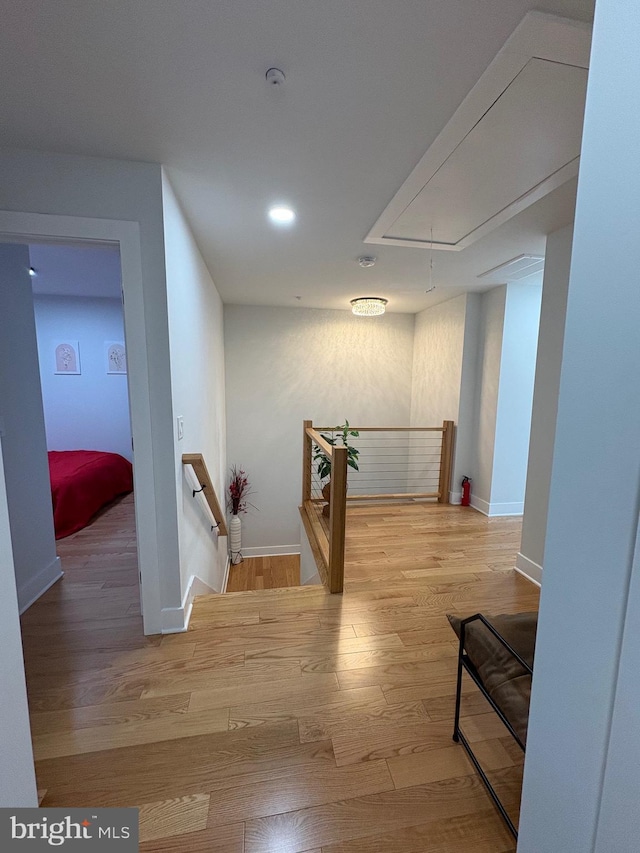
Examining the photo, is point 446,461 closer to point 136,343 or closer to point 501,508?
point 501,508

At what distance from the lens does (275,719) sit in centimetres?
140

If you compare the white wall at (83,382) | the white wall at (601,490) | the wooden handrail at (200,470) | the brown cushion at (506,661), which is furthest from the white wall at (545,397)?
the white wall at (83,382)

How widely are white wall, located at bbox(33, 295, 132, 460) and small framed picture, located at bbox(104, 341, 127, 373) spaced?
0.17ft

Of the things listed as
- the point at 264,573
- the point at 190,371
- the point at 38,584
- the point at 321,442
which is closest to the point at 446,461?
the point at 321,442

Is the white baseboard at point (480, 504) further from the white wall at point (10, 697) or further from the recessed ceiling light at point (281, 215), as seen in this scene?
the white wall at point (10, 697)

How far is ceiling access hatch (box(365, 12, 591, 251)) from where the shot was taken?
1050mm

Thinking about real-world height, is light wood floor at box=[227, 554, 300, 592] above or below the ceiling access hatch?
below

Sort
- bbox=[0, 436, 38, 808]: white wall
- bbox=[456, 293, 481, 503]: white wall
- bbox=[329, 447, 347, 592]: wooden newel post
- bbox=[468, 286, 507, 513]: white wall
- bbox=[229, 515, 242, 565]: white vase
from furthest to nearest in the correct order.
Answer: bbox=[229, 515, 242, 565]: white vase → bbox=[456, 293, 481, 503]: white wall → bbox=[468, 286, 507, 513]: white wall → bbox=[329, 447, 347, 592]: wooden newel post → bbox=[0, 436, 38, 808]: white wall

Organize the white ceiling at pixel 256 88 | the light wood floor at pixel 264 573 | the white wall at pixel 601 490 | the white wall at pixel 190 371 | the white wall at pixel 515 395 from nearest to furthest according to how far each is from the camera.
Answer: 1. the white wall at pixel 601 490
2. the white ceiling at pixel 256 88
3. the white wall at pixel 190 371
4. the white wall at pixel 515 395
5. the light wood floor at pixel 264 573

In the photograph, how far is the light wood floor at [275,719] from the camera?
1081 millimetres

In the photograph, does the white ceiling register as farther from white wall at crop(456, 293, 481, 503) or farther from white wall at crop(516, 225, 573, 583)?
white wall at crop(456, 293, 481, 503)

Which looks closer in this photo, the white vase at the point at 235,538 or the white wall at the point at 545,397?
the white wall at the point at 545,397

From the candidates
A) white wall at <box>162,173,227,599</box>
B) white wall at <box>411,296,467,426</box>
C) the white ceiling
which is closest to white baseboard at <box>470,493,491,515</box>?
white wall at <box>411,296,467,426</box>

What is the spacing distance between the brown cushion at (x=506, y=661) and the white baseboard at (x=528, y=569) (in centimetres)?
124
